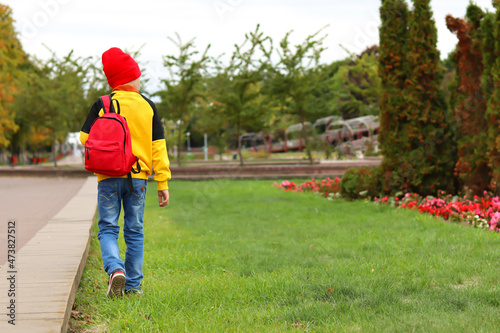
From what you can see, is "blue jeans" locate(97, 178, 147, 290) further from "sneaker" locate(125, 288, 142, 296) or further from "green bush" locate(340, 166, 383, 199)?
"green bush" locate(340, 166, 383, 199)

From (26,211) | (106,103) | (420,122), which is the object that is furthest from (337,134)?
(106,103)

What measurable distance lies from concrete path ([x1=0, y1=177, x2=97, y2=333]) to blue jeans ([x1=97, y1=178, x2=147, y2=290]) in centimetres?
38

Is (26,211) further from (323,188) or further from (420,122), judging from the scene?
(420,122)

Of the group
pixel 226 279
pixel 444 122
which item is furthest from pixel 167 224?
pixel 444 122

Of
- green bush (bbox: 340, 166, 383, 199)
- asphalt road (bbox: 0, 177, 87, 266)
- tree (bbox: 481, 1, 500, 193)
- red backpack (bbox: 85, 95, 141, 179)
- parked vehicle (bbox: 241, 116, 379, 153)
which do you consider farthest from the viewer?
parked vehicle (bbox: 241, 116, 379, 153)

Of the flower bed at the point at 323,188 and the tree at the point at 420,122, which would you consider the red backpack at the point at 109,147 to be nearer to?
the tree at the point at 420,122

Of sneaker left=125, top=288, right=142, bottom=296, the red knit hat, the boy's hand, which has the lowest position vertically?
sneaker left=125, top=288, right=142, bottom=296

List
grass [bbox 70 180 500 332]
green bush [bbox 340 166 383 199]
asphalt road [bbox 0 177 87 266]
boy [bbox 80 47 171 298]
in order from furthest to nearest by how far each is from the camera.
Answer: green bush [bbox 340 166 383 199] → asphalt road [bbox 0 177 87 266] → boy [bbox 80 47 171 298] → grass [bbox 70 180 500 332]

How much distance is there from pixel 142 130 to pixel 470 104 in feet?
21.5

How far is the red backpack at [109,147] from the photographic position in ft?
11.6

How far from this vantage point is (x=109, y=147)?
3.52 m

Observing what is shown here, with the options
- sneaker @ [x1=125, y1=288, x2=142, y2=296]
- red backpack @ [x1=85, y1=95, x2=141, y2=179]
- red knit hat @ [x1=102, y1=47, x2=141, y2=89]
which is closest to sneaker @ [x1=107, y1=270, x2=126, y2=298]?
sneaker @ [x1=125, y1=288, x2=142, y2=296]

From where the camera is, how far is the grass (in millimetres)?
3250

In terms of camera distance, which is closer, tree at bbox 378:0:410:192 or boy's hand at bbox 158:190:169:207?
boy's hand at bbox 158:190:169:207
